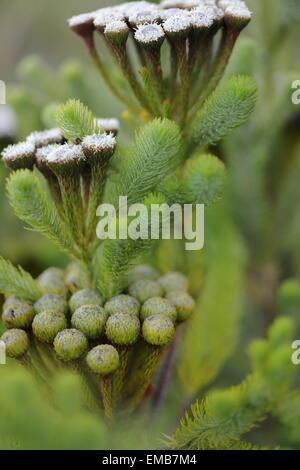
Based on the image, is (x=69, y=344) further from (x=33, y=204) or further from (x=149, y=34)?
(x=149, y=34)

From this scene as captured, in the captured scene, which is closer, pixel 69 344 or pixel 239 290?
pixel 69 344

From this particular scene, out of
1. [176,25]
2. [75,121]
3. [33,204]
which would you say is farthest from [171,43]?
[33,204]

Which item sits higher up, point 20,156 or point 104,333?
point 20,156

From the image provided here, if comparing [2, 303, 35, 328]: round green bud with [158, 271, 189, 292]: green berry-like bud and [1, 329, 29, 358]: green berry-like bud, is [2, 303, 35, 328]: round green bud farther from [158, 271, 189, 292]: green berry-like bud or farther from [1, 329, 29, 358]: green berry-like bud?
[158, 271, 189, 292]: green berry-like bud

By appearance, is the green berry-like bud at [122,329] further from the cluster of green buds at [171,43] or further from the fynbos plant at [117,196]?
the cluster of green buds at [171,43]

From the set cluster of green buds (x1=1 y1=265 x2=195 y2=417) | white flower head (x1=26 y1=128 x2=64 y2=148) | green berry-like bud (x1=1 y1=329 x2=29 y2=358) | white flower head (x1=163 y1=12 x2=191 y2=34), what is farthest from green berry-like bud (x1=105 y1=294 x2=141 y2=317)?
white flower head (x1=163 y1=12 x2=191 y2=34)
